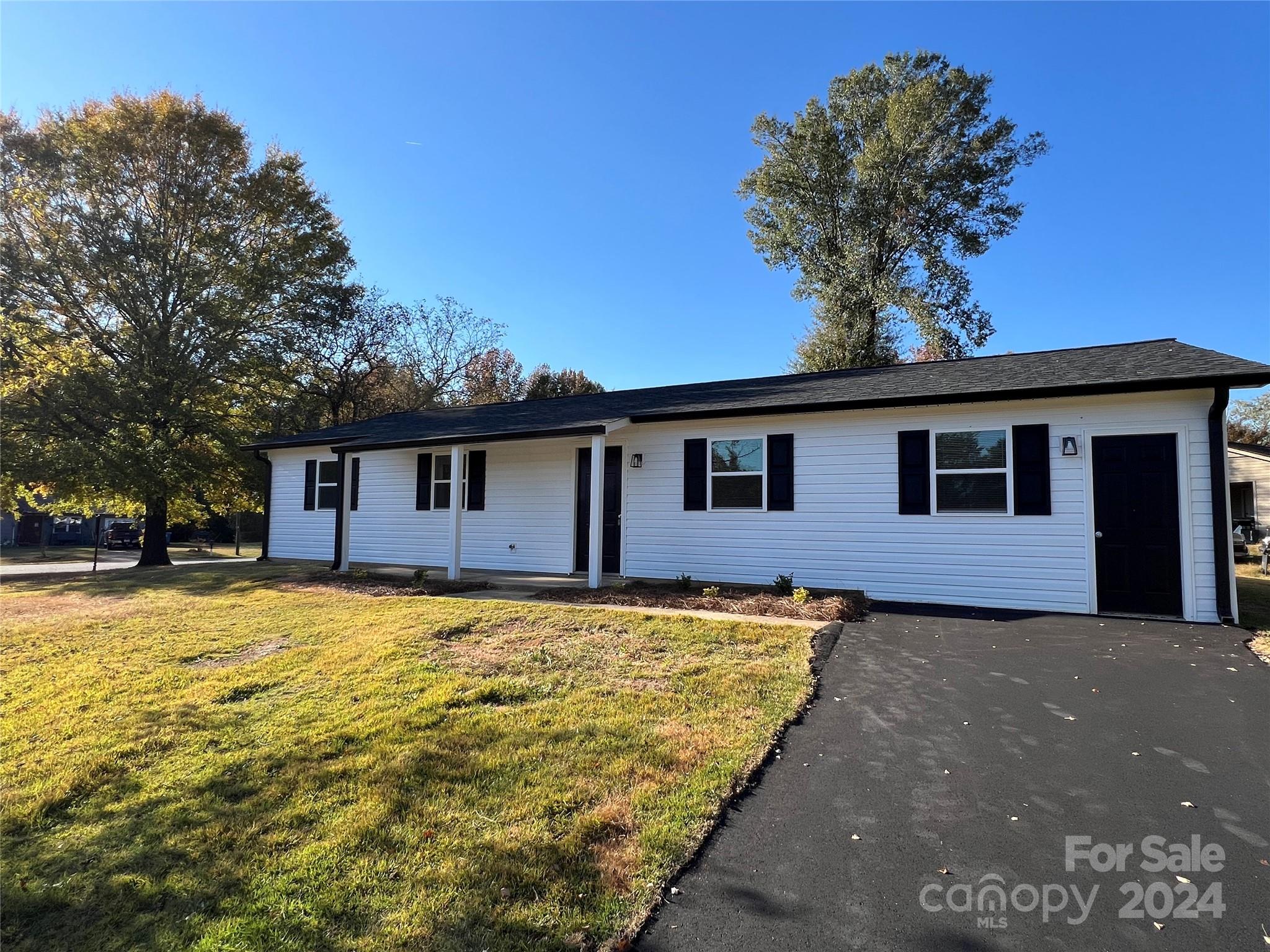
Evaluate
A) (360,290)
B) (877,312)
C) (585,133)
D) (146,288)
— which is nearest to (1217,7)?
(585,133)

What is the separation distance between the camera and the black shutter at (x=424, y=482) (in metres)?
12.9

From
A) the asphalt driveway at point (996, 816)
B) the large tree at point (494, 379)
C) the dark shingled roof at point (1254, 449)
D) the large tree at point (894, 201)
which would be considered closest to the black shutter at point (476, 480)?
the asphalt driveway at point (996, 816)

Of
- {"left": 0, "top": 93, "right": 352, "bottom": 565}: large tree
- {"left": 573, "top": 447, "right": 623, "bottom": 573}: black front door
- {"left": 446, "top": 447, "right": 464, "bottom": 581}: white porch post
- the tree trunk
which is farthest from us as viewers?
the tree trunk

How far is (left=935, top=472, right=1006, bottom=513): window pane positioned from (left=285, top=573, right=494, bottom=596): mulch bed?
6.98 m

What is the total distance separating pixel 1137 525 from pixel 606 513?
305 inches

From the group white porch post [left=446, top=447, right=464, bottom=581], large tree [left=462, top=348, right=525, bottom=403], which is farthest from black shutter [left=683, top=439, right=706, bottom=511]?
large tree [left=462, top=348, right=525, bottom=403]

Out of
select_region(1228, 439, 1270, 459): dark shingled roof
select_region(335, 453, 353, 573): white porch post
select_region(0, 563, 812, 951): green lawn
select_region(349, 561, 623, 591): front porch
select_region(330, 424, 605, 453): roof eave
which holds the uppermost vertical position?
select_region(1228, 439, 1270, 459): dark shingled roof

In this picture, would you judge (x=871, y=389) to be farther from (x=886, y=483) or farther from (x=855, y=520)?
(x=855, y=520)

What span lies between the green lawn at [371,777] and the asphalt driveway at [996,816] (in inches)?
13.2

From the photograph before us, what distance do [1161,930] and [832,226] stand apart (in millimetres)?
24634

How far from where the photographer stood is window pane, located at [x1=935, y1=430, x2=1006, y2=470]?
26.3 ft

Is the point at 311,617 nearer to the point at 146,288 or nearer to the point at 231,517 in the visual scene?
the point at 146,288

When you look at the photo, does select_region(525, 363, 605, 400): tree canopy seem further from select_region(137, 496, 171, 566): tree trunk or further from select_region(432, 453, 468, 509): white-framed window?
select_region(432, 453, 468, 509): white-framed window

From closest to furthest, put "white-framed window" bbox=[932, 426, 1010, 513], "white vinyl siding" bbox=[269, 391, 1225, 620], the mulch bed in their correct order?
1. "white vinyl siding" bbox=[269, 391, 1225, 620]
2. "white-framed window" bbox=[932, 426, 1010, 513]
3. the mulch bed
